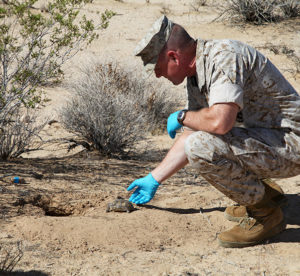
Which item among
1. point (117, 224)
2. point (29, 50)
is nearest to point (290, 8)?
Answer: point (29, 50)

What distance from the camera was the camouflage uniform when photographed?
294cm

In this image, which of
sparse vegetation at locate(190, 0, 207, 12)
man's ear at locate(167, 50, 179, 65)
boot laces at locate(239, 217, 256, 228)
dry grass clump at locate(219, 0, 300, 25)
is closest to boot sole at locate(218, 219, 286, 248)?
boot laces at locate(239, 217, 256, 228)

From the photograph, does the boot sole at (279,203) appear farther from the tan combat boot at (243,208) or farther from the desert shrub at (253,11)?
the desert shrub at (253,11)

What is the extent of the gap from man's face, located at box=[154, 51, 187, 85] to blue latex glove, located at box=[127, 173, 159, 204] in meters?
0.77

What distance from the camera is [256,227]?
3.27 meters

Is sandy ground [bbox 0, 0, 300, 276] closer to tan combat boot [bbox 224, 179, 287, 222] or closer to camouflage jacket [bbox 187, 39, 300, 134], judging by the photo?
tan combat boot [bbox 224, 179, 287, 222]

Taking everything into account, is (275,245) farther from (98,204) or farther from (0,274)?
(0,274)

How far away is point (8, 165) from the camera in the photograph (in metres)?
4.63

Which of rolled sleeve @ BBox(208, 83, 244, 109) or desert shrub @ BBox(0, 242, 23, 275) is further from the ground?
rolled sleeve @ BBox(208, 83, 244, 109)

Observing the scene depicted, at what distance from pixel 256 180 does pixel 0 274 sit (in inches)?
67.2

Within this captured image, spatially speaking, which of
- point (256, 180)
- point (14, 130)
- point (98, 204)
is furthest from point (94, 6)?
point (256, 180)

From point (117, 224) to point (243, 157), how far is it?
1059 mm

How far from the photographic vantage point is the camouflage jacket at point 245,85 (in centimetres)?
281

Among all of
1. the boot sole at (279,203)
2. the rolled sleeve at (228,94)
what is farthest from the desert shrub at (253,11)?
the rolled sleeve at (228,94)
